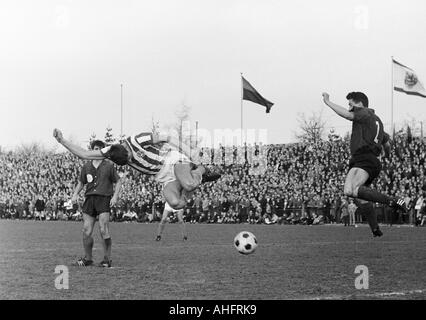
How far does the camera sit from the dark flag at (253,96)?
105 feet

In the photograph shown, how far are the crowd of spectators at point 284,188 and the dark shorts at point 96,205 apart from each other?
52.1ft

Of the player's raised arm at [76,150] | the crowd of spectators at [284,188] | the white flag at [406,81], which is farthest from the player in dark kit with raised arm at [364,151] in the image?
the white flag at [406,81]

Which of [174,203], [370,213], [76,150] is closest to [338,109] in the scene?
[370,213]

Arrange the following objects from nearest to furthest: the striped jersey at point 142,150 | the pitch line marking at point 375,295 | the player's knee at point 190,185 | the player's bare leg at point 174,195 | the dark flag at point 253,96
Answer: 1. the pitch line marking at point 375,295
2. the striped jersey at point 142,150
3. the player's knee at point 190,185
4. the player's bare leg at point 174,195
5. the dark flag at point 253,96

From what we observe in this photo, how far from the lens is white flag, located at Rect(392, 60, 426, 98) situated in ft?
93.3

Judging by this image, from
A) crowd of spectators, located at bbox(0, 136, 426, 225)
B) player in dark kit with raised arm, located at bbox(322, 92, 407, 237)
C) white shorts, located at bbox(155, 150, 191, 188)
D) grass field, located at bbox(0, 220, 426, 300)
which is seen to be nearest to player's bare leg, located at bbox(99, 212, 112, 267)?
grass field, located at bbox(0, 220, 426, 300)

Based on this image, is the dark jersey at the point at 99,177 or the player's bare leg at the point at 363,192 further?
the dark jersey at the point at 99,177

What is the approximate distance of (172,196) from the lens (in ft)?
44.9

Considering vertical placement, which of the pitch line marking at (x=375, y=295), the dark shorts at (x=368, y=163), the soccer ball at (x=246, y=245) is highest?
the dark shorts at (x=368, y=163)

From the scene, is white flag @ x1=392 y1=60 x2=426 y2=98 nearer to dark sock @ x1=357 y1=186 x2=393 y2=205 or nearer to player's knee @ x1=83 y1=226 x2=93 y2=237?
dark sock @ x1=357 y1=186 x2=393 y2=205

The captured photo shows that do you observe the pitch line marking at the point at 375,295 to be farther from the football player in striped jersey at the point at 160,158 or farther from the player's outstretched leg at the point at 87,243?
the player's outstretched leg at the point at 87,243

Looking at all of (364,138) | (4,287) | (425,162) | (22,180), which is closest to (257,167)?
(425,162)
